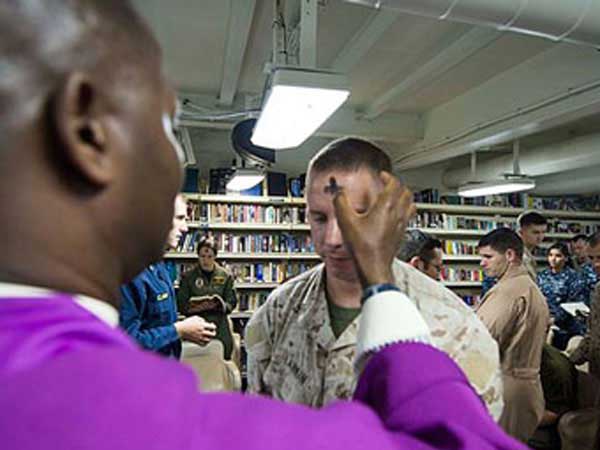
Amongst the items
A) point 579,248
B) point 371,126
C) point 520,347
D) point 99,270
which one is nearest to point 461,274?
point 579,248

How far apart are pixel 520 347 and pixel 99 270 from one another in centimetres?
281

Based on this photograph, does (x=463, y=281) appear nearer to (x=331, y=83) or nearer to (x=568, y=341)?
(x=568, y=341)

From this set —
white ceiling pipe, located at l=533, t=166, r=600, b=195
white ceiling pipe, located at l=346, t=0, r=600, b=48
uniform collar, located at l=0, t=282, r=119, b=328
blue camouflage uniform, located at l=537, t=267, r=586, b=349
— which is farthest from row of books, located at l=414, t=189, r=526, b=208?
uniform collar, located at l=0, t=282, r=119, b=328

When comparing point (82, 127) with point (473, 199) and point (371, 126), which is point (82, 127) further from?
point (473, 199)

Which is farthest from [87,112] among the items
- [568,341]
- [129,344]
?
[568,341]

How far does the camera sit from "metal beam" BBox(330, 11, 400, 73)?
2.82 m

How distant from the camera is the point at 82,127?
0.33m

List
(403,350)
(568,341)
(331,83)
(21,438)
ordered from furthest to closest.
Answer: (568,341) < (331,83) < (403,350) < (21,438)

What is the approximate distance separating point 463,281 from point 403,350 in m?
6.14

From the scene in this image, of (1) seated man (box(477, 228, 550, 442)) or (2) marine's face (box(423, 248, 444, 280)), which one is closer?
(1) seated man (box(477, 228, 550, 442))

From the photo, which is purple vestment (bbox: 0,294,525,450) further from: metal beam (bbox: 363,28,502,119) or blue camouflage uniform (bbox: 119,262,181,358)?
metal beam (bbox: 363,28,502,119)

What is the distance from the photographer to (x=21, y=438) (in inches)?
10.0

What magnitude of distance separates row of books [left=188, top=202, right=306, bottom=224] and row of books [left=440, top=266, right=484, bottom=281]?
2.26 metres

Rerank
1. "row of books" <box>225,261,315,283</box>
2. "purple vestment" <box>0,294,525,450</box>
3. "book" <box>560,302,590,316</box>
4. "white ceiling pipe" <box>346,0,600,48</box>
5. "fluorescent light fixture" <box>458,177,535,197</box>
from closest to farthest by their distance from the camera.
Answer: "purple vestment" <box>0,294,525,450</box> → "white ceiling pipe" <box>346,0,600,48</box> → "book" <box>560,302,590,316</box> → "fluorescent light fixture" <box>458,177,535,197</box> → "row of books" <box>225,261,315,283</box>
